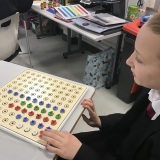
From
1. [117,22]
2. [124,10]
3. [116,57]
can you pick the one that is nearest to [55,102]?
[117,22]

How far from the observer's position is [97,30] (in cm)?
161

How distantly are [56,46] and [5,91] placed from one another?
2.39 metres

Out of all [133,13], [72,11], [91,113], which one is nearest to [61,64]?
[72,11]

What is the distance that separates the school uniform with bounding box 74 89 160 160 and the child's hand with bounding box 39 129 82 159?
25 millimetres

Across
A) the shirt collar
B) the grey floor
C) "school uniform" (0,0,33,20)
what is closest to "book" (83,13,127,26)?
"school uniform" (0,0,33,20)

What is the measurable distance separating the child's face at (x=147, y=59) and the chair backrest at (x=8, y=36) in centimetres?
131

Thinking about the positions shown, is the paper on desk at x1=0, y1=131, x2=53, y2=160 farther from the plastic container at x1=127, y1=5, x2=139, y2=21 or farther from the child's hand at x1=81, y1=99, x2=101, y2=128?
the plastic container at x1=127, y1=5, x2=139, y2=21

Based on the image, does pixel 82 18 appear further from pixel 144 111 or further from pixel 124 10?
pixel 144 111

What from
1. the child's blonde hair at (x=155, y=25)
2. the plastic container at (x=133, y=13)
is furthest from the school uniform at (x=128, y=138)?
the plastic container at (x=133, y=13)

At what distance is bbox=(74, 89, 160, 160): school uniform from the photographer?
0.60 m

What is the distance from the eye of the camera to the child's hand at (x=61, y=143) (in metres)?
0.57

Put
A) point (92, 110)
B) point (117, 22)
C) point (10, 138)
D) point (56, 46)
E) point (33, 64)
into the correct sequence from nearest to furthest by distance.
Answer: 1. point (10, 138)
2. point (92, 110)
3. point (117, 22)
4. point (33, 64)
5. point (56, 46)

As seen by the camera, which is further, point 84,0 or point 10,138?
point 84,0

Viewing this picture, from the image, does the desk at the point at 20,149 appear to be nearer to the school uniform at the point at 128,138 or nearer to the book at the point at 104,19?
→ the school uniform at the point at 128,138
